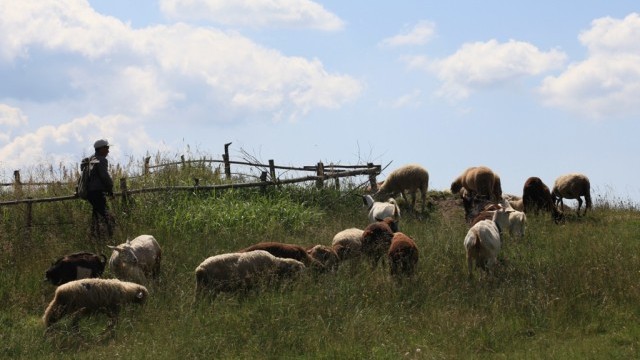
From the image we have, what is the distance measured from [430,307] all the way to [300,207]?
8.03m

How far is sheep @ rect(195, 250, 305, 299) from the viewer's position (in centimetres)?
1048

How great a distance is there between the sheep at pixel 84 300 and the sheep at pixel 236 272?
3.57 ft

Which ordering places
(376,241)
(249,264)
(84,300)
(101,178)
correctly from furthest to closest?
(101,178), (376,241), (249,264), (84,300)

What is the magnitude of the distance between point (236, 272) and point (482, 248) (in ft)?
12.0

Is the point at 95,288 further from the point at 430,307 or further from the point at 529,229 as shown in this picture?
the point at 529,229

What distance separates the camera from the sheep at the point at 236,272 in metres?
10.5

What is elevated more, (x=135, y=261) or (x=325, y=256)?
(x=135, y=261)

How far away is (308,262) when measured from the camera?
11570 millimetres

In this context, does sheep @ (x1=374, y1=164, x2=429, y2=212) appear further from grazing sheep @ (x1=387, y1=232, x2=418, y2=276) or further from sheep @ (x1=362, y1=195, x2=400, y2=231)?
grazing sheep @ (x1=387, y1=232, x2=418, y2=276)

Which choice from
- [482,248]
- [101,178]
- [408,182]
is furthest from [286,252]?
[408,182]

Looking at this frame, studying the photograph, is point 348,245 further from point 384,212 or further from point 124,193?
point 124,193

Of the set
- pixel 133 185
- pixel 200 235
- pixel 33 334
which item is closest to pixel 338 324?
pixel 33 334

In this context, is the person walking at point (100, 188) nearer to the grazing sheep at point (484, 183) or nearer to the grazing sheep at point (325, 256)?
the grazing sheep at point (325, 256)

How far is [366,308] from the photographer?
9.91 m
